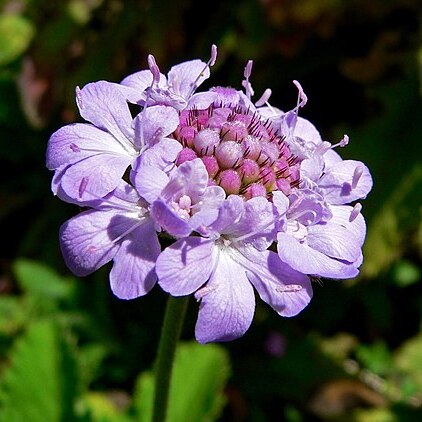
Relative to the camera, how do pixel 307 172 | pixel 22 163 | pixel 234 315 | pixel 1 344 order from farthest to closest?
1. pixel 22 163
2. pixel 1 344
3. pixel 307 172
4. pixel 234 315

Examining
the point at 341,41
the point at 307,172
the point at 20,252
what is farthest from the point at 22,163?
the point at 307,172

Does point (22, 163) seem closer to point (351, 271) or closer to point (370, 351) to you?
point (370, 351)

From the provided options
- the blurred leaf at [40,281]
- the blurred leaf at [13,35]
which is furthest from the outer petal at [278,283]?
the blurred leaf at [13,35]

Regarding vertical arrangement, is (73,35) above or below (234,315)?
below

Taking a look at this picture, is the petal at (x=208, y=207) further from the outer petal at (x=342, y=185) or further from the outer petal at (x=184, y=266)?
the outer petal at (x=342, y=185)

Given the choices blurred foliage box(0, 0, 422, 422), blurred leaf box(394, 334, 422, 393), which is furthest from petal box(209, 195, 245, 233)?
blurred leaf box(394, 334, 422, 393)

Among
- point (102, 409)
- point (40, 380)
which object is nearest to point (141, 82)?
Answer: point (40, 380)
